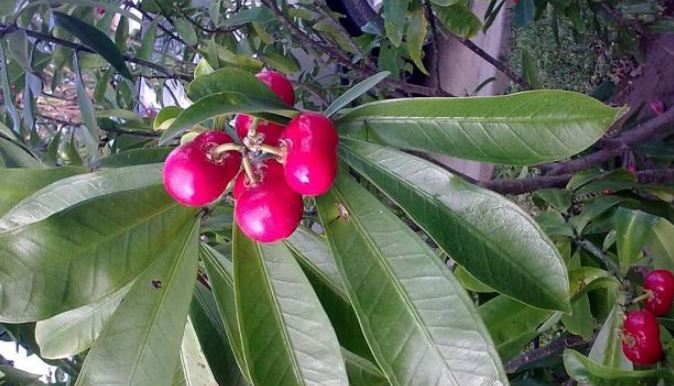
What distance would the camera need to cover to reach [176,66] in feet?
7.25

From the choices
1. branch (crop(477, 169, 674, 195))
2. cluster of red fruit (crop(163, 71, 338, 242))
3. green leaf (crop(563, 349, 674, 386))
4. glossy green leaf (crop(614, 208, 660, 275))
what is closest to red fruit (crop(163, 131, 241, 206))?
cluster of red fruit (crop(163, 71, 338, 242))

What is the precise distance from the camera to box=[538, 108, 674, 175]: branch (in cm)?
152

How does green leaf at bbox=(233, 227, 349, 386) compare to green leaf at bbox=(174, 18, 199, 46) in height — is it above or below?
→ below

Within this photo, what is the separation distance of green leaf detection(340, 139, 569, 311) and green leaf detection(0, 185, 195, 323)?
0.22 metres

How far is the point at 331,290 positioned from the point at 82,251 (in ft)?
0.90

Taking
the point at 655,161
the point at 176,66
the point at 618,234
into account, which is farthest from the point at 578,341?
the point at 176,66

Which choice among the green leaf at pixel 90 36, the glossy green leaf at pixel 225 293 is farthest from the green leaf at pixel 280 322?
the green leaf at pixel 90 36

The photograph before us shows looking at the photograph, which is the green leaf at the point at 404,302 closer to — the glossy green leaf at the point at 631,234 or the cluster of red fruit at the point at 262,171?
the cluster of red fruit at the point at 262,171

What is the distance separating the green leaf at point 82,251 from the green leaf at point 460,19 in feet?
3.57

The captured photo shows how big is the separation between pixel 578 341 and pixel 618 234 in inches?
21.0

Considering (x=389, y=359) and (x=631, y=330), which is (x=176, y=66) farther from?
(x=389, y=359)

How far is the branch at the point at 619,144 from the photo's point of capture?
152cm

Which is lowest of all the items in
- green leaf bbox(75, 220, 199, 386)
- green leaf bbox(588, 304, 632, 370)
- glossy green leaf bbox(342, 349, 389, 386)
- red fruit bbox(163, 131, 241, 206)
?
green leaf bbox(588, 304, 632, 370)

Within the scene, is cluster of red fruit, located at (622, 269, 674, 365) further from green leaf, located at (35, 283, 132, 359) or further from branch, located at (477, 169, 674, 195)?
green leaf, located at (35, 283, 132, 359)
